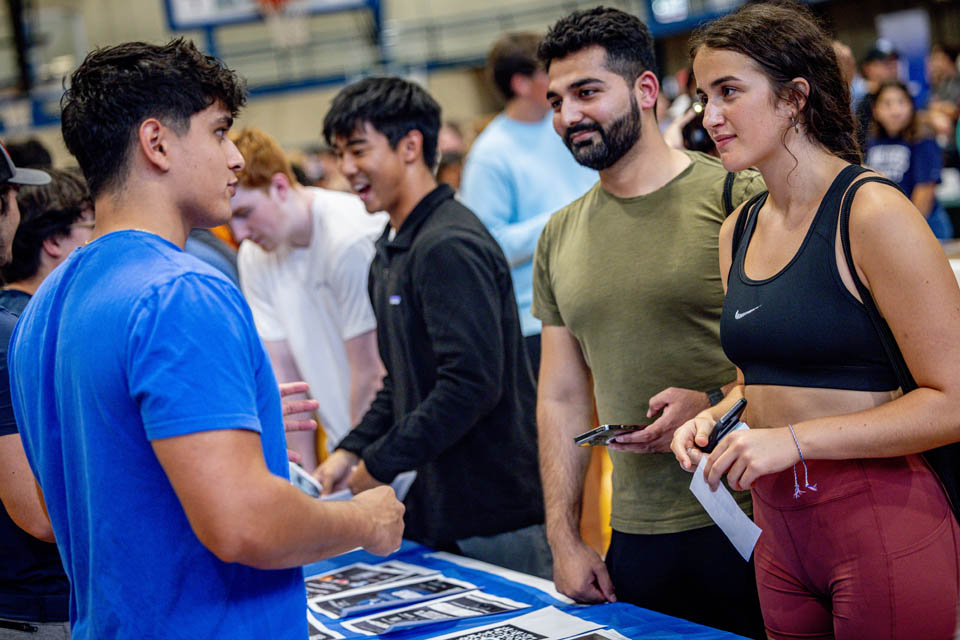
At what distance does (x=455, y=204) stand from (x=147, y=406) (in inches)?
61.8

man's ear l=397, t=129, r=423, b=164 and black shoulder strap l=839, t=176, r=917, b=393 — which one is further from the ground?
man's ear l=397, t=129, r=423, b=164

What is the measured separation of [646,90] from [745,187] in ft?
1.17

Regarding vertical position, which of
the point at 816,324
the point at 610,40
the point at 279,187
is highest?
the point at 610,40

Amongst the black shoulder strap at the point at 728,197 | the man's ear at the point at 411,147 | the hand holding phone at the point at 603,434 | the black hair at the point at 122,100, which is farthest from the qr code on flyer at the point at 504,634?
the man's ear at the point at 411,147

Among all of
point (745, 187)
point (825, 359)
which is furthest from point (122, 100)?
point (745, 187)

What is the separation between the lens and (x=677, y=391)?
1.91 m

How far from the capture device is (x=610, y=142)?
2.09 meters

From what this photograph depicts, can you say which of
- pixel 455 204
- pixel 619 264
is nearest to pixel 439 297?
pixel 455 204

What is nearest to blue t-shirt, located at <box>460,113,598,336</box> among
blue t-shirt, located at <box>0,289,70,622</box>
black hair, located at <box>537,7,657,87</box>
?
black hair, located at <box>537,7,657,87</box>

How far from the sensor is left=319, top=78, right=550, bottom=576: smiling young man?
7.88ft

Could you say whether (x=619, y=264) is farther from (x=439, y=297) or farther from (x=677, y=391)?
(x=439, y=297)

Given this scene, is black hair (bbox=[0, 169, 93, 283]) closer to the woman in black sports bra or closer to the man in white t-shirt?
the man in white t-shirt

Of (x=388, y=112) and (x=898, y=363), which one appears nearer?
(x=898, y=363)

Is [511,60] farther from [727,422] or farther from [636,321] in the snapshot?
[727,422]
